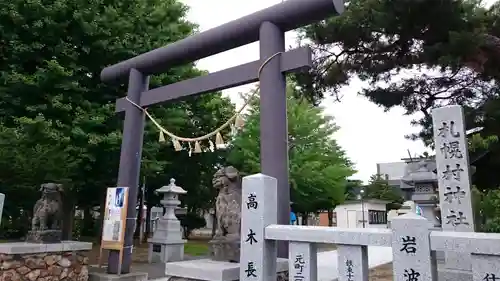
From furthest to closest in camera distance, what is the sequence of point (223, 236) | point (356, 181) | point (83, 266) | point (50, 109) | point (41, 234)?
1. point (356, 181)
2. point (50, 109)
3. point (83, 266)
4. point (41, 234)
5. point (223, 236)

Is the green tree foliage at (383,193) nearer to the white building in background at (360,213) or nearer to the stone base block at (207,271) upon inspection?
the white building in background at (360,213)

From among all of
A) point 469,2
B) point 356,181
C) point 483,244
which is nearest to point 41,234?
point 483,244

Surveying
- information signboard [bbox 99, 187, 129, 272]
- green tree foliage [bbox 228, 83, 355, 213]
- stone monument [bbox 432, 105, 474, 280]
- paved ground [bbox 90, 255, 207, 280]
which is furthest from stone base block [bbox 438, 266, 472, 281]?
green tree foliage [bbox 228, 83, 355, 213]

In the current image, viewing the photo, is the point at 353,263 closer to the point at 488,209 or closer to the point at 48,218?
the point at 48,218

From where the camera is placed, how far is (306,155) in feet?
58.5

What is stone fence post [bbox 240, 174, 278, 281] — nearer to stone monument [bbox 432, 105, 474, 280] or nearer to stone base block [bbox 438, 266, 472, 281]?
stone base block [bbox 438, 266, 472, 281]

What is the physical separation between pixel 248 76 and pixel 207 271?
3.05 metres

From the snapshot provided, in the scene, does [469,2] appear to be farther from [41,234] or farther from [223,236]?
[41,234]

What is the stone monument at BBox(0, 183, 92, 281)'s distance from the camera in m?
6.53

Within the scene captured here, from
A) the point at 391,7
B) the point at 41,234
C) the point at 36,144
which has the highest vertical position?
the point at 391,7

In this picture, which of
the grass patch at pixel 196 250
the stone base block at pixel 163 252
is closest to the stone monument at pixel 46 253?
the stone base block at pixel 163 252

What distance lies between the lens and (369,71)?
10.2 meters

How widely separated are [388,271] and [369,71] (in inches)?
203

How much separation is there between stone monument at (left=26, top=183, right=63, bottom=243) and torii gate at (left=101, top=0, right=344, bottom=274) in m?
1.18
